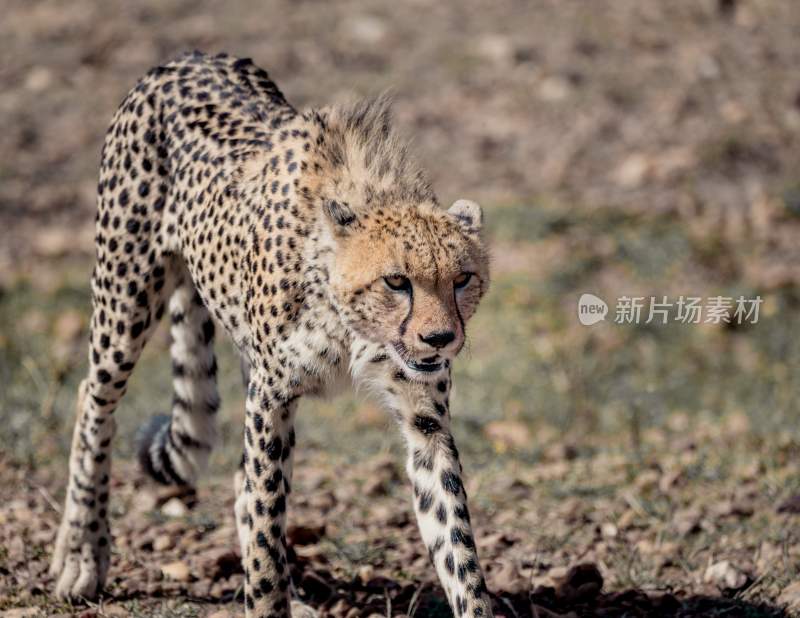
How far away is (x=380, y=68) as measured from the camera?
1021 centimetres

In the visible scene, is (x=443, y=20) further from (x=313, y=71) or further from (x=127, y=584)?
(x=127, y=584)

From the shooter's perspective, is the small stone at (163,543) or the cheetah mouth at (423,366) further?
the small stone at (163,543)

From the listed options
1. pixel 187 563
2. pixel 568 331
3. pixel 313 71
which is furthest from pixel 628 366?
pixel 313 71

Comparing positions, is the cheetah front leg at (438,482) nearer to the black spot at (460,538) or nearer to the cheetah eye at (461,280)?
the black spot at (460,538)

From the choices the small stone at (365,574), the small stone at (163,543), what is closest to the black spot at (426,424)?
the small stone at (365,574)

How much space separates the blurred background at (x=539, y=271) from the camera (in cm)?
483

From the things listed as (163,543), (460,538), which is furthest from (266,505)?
(163,543)

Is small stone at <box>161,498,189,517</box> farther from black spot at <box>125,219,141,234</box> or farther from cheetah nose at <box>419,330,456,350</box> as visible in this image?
cheetah nose at <box>419,330,456,350</box>

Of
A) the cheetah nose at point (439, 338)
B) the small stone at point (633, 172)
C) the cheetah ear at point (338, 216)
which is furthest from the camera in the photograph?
the small stone at point (633, 172)

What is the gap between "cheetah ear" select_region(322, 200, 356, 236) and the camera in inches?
139

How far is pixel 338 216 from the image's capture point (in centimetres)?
353

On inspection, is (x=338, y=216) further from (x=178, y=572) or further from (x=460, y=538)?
(x=178, y=572)

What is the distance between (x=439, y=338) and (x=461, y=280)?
208mm

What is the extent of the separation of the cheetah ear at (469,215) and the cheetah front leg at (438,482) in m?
0.40
